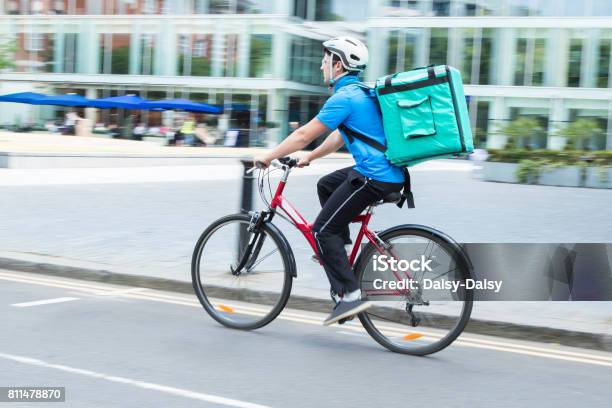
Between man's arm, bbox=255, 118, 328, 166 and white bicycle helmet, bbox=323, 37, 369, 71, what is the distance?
40 centimetres

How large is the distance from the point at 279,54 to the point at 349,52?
120 ft

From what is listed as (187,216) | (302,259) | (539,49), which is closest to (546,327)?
(302,259)

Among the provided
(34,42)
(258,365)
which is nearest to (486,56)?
(34,42)

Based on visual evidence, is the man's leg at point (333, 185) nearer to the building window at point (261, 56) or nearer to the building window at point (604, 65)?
the building window at point (604, 65)

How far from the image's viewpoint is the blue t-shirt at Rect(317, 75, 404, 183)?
5055 millimetres

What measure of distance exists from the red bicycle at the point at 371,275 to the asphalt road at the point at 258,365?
0.46ft

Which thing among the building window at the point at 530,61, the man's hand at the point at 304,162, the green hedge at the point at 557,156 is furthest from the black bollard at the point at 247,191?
the building window at the point at 530,61

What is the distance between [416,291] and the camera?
5.34 metres

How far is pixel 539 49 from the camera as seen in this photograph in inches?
1435

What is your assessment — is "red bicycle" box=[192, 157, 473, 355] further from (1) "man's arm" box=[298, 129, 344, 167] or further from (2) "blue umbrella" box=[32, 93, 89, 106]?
(2) "blue umbrella" box=[32, 93, 89, 106]

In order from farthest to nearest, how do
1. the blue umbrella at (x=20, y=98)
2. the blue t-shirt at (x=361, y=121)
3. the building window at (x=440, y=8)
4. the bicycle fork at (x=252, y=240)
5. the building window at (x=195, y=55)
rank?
the building window at (x=195, y=55), the building window at (x=440, y=8), the blue umbrella at (x=20, y=98), the bicycle fork at (x=252, y=240), the blue t-shirt at (x=361, y=121)

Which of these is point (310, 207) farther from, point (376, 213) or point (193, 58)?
point (193, 58)

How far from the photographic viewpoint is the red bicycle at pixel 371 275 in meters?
5.18

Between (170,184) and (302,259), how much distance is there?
8.40 meters
